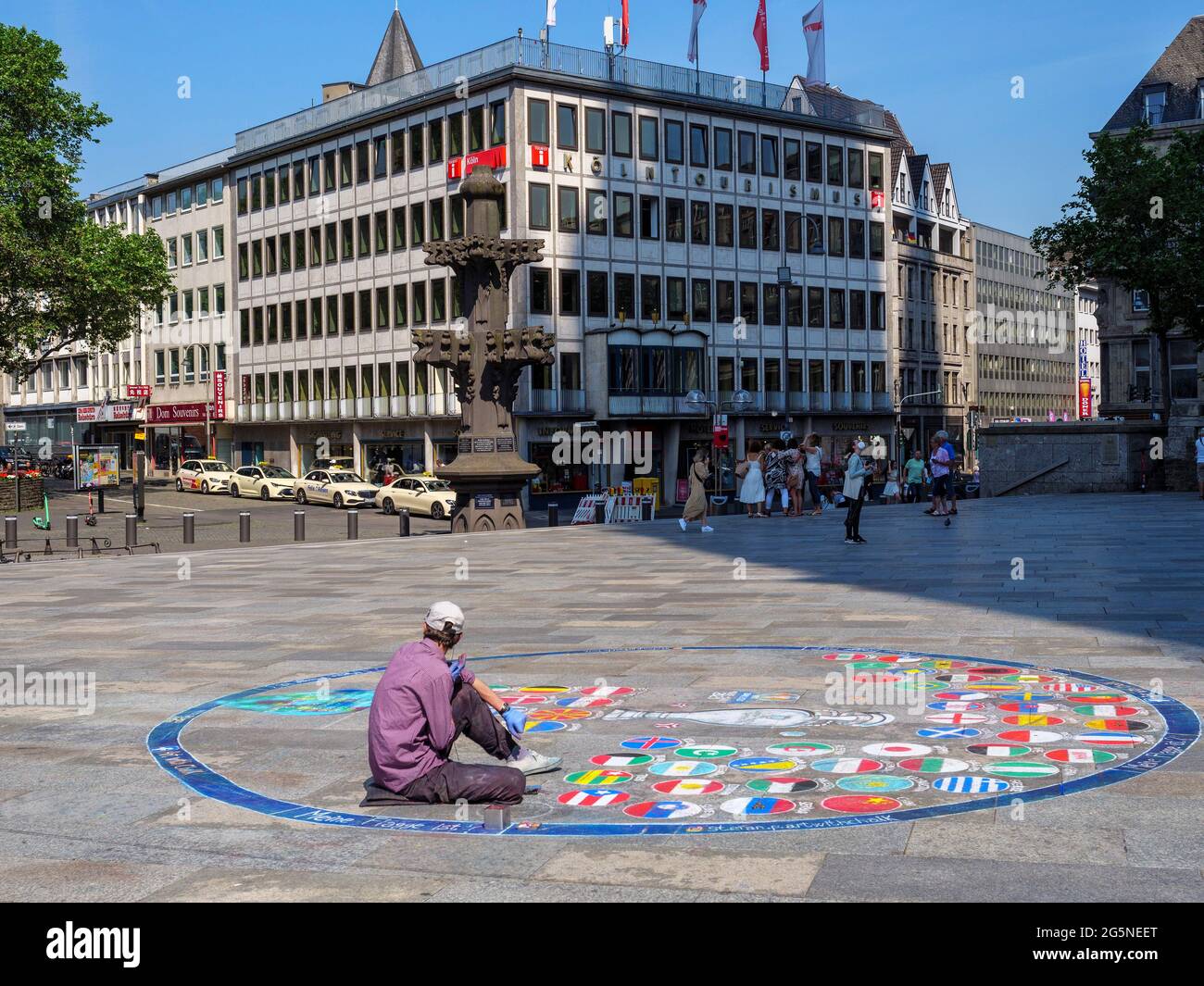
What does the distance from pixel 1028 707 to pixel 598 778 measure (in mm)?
3610

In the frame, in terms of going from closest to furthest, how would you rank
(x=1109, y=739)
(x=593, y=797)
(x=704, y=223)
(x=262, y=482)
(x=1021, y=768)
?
(x=593, y=797) → (x=1021, y=768) → (x=1109, y=739) → (x=262, y=482) → (x=704, y=223)

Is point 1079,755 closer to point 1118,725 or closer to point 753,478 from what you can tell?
point 1118,725

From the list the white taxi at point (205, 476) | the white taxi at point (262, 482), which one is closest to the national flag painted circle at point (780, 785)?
the white taxi at point (262, 482)

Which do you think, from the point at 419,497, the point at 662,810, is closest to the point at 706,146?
the point at 419,497

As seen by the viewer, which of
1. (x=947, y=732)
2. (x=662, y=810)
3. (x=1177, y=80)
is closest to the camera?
(x=662, y=810)

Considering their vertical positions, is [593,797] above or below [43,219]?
below

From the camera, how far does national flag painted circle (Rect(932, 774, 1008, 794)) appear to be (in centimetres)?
823

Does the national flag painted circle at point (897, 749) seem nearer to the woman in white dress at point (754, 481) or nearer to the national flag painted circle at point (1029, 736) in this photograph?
the national flag painted circle at point (1029, 736)

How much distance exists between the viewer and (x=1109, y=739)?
9555 millimetres

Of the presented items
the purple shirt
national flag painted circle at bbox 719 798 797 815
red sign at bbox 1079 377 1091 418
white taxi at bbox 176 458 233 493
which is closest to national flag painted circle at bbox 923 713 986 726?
national flag painted circle at bbox 719 798 797 815

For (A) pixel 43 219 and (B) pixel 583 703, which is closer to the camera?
(B) pixel 583 703

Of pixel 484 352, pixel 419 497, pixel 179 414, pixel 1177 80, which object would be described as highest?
pixel 1177 80
